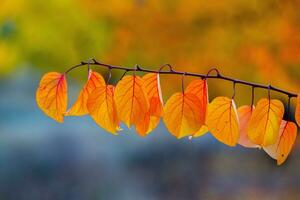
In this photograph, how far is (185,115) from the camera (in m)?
0.48

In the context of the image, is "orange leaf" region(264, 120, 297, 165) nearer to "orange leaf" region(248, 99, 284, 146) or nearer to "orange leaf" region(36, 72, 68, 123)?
"orange leaf" region(248, 99, 284, 146)

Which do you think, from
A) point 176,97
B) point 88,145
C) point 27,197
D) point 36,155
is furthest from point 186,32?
point 176,97

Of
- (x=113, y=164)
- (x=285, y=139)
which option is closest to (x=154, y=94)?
(x=285, y=139)

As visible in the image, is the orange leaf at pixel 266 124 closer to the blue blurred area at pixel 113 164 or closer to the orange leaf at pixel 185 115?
the orange leaf at pixel 185 115

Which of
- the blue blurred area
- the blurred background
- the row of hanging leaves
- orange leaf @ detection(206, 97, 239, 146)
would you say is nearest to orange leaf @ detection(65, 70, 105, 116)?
the row of hanging leaves

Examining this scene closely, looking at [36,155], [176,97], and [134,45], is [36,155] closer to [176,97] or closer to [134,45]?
[134,45]

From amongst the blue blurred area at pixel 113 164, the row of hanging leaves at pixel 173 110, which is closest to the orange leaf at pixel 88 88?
the row of hanging leaves at pixel 173 110

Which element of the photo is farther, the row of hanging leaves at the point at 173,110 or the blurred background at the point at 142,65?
the blurred background at the point at 142,65

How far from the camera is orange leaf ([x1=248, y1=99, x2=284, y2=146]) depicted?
19.2 inches

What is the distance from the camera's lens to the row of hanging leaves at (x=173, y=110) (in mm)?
479

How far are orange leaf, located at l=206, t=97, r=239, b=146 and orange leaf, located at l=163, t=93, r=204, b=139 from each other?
0.5 inches

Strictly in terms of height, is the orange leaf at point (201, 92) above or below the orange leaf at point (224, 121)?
above

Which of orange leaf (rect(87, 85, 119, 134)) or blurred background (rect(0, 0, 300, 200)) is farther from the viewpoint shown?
blurred background (rect(0, 0, 300, 200))

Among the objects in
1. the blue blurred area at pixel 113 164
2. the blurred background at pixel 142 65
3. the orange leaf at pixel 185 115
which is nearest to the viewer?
the orange leaf at pixel 185 115
